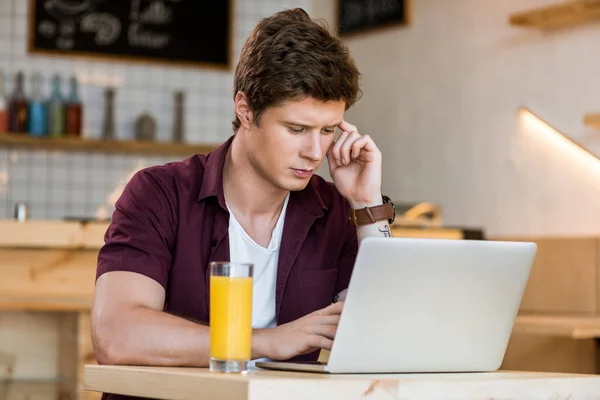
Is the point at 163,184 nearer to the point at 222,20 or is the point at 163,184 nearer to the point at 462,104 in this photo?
the point at 462,104

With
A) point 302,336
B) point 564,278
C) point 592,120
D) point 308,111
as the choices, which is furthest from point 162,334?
point 564,278

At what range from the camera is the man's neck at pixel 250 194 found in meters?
1.83

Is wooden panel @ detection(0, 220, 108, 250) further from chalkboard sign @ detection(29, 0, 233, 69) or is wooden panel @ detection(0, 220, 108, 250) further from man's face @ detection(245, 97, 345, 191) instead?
chalkboard sign @ detection(29, 0, 233, 69)

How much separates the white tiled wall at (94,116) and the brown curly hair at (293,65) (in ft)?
11.0

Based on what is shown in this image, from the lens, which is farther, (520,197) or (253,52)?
(520,197)

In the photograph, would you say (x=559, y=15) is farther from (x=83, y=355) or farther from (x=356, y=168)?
(x=83, y=355)

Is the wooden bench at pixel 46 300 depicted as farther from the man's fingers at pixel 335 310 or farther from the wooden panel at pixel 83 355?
the man's fingers at pixel 335 310

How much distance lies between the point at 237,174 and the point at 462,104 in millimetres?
2504

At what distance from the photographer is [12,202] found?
484 cm

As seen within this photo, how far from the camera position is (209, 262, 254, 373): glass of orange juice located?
48.2 inches

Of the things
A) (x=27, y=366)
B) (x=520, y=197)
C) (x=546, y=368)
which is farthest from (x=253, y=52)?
(x=520, y=197)

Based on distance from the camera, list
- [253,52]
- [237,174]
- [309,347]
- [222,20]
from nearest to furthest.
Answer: [309,347] → [253,52] → [237,174] → [222,20]

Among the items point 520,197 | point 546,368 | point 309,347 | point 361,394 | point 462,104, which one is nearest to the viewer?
point 361,394

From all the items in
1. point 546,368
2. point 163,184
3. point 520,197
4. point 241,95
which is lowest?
point 546,368
